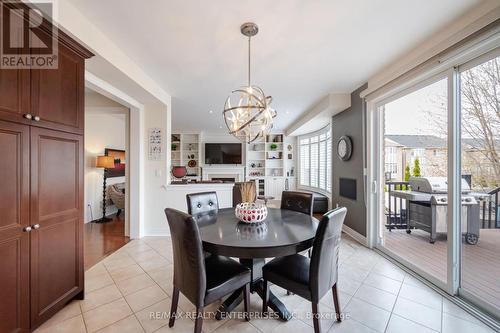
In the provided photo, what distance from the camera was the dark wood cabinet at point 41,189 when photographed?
4.56 ft

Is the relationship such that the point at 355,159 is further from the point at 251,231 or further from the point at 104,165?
the point at 104,165

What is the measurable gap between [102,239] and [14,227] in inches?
100

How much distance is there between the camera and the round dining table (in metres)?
1.43

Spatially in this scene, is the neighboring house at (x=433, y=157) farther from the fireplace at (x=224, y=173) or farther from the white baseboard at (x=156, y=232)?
the fireplace at (x=224, y=173)

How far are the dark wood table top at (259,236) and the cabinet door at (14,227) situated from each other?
121 cm

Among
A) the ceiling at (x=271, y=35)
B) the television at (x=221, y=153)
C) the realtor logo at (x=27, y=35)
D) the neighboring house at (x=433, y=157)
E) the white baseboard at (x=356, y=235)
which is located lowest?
the white baseboard at (x=356, y=235)

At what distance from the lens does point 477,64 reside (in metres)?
1.88

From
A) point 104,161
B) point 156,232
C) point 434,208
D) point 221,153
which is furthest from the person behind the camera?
point 221,153

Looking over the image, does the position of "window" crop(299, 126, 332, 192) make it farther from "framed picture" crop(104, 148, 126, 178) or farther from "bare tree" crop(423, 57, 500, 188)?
"framed picture" crop(104, 148, 126, 178)

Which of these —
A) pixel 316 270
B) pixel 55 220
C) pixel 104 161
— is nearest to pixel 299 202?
pixel 316 270

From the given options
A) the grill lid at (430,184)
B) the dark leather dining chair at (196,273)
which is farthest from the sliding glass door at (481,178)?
the dark leather dining chair at (196,273)

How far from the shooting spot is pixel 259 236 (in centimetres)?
161

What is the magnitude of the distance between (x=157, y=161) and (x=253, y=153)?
441cm

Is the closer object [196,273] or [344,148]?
[196,273]
